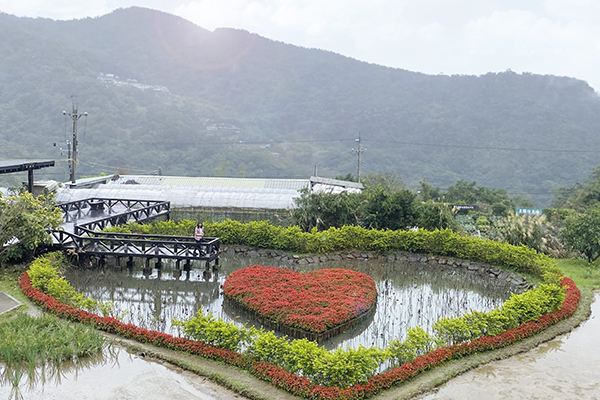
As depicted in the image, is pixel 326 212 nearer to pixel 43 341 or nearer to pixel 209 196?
pixel 209 196

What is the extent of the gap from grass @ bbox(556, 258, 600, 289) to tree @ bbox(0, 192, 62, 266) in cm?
1596

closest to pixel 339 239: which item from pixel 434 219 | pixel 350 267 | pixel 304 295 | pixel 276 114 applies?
pixel 350 267

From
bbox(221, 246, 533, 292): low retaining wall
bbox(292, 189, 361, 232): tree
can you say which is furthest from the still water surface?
bbox(292, 189, 361, 232): tree

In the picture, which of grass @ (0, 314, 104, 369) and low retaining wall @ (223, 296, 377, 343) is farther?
low retaining wall @ (223, 296, 377, 343)

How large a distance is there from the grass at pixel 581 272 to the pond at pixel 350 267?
2314 millimetres

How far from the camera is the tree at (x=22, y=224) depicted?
49.6ft

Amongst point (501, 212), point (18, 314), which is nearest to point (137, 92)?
point (501, 212)

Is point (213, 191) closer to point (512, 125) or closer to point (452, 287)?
point (452, 287)

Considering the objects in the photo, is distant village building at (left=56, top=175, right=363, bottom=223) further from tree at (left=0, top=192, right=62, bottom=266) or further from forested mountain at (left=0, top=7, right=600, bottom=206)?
forested mountain at (left=0, top=7, right=600, bottom=206)

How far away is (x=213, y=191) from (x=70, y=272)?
426 inches

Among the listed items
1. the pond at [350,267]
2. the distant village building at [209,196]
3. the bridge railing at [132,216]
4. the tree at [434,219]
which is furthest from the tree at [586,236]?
the bridge railing at [132,216]

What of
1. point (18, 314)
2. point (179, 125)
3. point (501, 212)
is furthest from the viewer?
point (179, 125)

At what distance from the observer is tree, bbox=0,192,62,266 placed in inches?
595

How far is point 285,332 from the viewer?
12.0 meters
